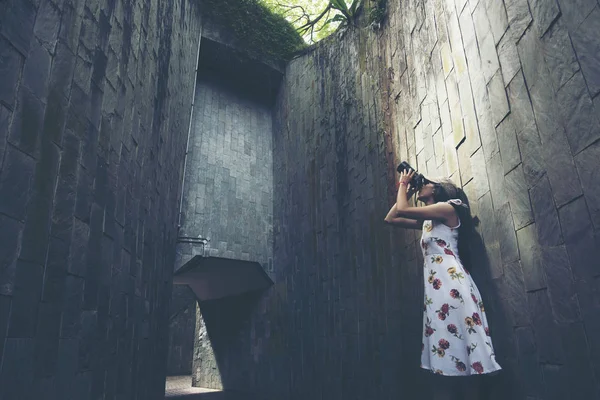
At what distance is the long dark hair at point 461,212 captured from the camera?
2701 mm

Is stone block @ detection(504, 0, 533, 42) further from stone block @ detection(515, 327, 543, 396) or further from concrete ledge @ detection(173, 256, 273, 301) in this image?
concrete ledge @ detection(173, 256, 273, 301)

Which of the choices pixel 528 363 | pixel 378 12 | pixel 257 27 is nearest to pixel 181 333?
pixel 257 27

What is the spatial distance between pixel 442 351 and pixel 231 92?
782cm

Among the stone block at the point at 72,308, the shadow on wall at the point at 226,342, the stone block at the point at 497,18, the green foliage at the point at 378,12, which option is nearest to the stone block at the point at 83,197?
the stone block at the point at 72,308

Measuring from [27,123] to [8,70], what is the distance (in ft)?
0.77

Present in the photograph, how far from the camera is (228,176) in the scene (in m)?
8.12

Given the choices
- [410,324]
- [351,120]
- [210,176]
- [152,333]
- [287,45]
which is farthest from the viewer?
[287,45]

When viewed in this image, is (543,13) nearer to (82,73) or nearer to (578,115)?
(578,115)

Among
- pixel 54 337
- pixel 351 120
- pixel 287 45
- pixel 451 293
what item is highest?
pixel 287 45

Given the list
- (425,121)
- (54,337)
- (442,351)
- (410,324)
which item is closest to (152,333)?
(54,337)

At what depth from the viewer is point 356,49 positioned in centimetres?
581

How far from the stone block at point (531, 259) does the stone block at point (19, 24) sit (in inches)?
112

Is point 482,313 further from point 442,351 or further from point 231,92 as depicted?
point 231,92

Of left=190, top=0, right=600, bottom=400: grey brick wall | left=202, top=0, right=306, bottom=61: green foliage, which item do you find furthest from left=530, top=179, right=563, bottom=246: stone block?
left=202, top=0, right=306, bottom=61: green foliage
